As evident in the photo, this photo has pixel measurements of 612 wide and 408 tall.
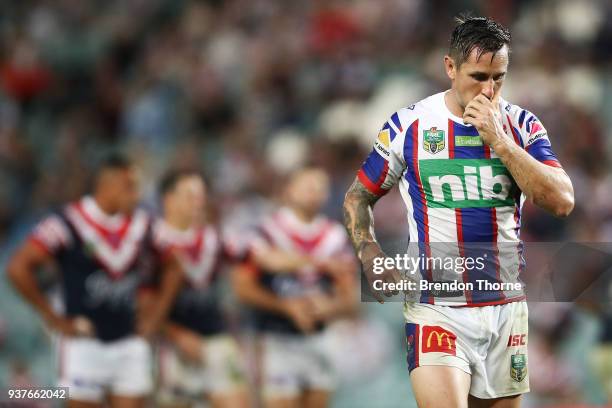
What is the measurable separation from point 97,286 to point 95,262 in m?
0.18

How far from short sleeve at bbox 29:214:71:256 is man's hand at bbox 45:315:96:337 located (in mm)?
483

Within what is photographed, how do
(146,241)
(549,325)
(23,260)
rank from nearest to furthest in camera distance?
(23,260), (146,241), (549,325)

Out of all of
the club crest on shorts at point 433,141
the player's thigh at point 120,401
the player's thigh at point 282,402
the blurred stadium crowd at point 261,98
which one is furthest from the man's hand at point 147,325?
the club crest on shorts at point 433,141

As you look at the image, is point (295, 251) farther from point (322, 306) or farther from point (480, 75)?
point (480, 75)

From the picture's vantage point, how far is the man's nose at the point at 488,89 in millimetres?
4781

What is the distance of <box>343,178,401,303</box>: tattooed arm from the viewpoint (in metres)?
4.83

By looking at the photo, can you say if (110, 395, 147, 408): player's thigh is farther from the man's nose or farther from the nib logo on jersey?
the man's nose

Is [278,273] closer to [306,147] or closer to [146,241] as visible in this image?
[146,241]

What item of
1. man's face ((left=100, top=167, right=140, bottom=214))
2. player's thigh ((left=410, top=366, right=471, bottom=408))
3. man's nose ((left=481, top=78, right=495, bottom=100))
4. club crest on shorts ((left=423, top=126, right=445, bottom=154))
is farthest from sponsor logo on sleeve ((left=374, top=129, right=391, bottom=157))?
man's face ((left=100, top=167, right=140, bottom=214))

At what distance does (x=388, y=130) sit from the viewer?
16.6 ft

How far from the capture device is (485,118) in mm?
4664

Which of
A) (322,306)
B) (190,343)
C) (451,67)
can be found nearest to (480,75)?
(451,67)

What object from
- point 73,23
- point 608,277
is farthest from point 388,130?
point 73,23

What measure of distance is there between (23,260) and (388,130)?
3.77m
